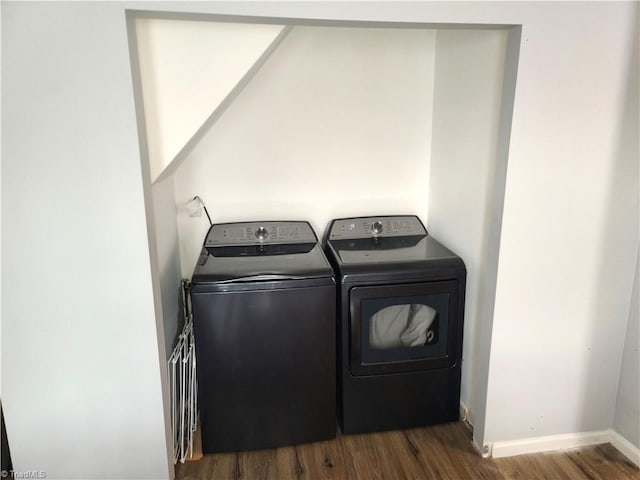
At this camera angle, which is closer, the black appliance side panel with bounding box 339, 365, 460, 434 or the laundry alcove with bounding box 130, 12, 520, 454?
the laundry alcove with bounding box 130, 12, 520, 454

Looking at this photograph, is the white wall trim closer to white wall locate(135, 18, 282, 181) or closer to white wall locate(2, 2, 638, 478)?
white wall locate(2, 2, 638, 478)

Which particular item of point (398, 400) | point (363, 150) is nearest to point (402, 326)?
point (398, 400)

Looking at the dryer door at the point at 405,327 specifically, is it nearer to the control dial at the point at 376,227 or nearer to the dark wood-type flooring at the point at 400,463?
the dark wood-type flooring at the point at 400,463

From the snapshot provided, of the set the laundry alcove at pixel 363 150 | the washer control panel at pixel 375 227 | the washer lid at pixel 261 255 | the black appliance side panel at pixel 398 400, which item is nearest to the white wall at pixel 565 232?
the laundry alcove at pixel 363 150

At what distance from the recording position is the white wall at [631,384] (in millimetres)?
2047

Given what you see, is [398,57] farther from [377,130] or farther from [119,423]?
[119,423]

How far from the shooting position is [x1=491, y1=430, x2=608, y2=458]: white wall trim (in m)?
2.12

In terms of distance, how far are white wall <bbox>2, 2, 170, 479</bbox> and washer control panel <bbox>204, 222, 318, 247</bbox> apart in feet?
2.41

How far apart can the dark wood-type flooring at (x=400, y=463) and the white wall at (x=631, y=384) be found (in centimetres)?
13

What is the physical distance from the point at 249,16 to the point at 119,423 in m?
1.47

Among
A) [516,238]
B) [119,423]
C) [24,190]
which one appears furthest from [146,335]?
[516,238]

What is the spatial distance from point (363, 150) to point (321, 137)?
0.77 ft

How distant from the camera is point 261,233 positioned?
7.87 ft

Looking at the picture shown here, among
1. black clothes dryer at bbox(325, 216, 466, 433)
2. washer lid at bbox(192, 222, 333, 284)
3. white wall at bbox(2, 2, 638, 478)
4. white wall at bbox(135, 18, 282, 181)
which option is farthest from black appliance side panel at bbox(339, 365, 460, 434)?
white wall at bbox(135, 18, 282, 181)
